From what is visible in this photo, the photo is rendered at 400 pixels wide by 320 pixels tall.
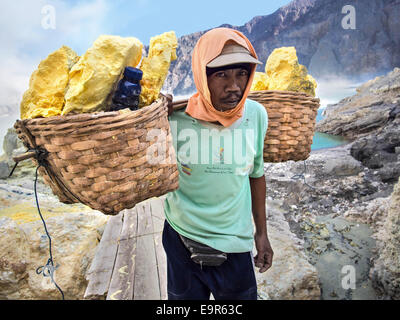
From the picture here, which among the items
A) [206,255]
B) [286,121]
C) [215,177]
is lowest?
[206,255]

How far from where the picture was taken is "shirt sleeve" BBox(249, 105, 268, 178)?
120 cm

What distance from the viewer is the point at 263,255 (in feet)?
4.81

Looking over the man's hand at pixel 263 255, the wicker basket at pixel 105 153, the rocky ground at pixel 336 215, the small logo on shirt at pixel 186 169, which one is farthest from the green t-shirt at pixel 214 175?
the rocky ground at pixel 336 215

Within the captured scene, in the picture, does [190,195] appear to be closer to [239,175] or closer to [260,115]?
[239,175]

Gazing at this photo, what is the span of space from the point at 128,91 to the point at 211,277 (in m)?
0.97

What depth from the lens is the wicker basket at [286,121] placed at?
131cm

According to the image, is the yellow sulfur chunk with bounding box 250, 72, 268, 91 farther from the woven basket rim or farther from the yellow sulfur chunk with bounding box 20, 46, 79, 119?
the yellow sulfur chunk with bounding box 20, 46, 79, 119

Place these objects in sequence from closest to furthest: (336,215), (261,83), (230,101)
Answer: (230,101) < (261,83) < (336,215)

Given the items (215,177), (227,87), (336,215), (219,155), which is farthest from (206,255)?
(336,215)

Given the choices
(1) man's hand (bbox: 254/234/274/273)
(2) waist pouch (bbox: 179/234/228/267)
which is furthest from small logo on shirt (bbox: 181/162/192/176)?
(1) man's hand (bbox: 254/234/274/273)

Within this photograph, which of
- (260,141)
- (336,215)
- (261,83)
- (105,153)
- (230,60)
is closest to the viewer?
(105,153)

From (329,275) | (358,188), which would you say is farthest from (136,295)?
(358,188)

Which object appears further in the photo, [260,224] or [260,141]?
[260,224]

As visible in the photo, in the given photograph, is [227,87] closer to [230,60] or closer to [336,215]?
[230,60]
